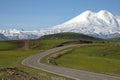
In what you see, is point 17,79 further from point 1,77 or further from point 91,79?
point 91,79

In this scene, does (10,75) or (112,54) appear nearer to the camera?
(10,75)

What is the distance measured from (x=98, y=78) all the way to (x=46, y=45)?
446 feet

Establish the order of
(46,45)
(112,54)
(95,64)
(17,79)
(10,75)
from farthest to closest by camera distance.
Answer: (46,45) → (112,54) → (95,64) → (10,75) → (17,79)

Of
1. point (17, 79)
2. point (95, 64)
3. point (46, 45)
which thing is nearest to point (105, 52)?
point (95, 64)

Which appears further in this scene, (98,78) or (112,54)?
(112,54)

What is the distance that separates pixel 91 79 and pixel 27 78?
9352mm

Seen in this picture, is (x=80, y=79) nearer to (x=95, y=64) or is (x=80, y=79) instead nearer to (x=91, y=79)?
(x=91, y=79)

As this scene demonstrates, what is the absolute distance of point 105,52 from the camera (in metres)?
132

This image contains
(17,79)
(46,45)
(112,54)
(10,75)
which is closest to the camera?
(17,79)

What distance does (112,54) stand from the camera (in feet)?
416

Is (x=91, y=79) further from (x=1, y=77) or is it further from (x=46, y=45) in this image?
(x=46, y=45)

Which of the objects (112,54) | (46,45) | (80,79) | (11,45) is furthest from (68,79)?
(11,45)

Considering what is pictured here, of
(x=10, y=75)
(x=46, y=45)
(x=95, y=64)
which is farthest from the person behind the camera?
(x=46, y=45)

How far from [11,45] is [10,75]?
148 m
